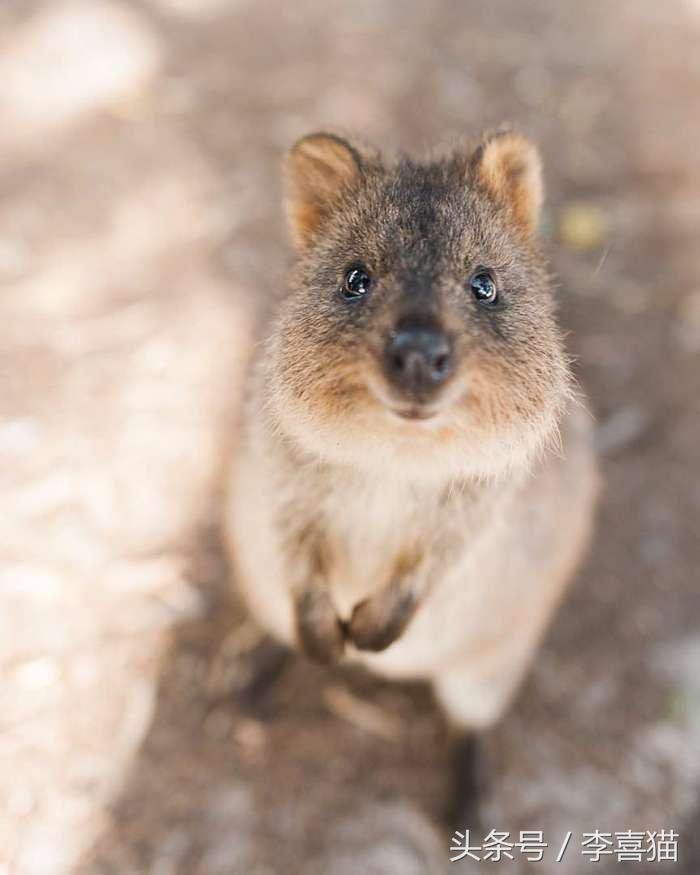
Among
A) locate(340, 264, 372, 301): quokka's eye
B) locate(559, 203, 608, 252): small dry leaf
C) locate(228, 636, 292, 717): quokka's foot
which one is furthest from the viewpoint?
locate(559, 203, 608, 252): small dry leaf

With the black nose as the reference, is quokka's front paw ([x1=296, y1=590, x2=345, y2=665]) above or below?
below

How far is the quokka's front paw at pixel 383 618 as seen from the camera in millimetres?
2645

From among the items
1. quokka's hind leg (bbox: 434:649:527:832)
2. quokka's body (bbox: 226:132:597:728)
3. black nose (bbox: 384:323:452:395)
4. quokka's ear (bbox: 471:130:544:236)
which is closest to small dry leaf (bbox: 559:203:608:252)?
quokka's body (bbox: 226:132:597:728)

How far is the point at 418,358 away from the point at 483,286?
1.67 ft

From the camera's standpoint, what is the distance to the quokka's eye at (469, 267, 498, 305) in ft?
7.43

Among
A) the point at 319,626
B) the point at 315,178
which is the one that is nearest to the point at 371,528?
the point at 319,626

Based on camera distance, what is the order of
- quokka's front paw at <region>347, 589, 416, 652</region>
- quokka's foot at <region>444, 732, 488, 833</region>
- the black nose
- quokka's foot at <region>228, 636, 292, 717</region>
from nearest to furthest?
1. the black nose
2. quokka's front paw at <region>347, 589, 416, 652</region>
3. quokka's foot at <region>444, 732, 488, 833</region>
4. quokka's foot at <region>228, 636, 292, 717</region>

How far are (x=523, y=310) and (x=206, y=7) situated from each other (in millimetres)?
4474

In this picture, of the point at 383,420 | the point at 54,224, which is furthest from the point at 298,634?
the point at 54,224

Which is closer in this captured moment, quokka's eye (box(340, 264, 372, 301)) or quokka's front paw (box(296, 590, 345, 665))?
quokka's eye (box(340, 264, 372, 301))

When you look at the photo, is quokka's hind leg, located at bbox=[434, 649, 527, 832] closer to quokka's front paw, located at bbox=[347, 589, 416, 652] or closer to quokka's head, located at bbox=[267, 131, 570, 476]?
quokka's front paw, located at bbox=[347, 589, 416, 652]

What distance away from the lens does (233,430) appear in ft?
12.7

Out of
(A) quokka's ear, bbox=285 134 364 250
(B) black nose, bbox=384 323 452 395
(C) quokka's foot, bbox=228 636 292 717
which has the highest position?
(A) quokka's ear, bbox=285 134 364 250

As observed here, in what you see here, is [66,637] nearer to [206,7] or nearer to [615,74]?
[206,7]
